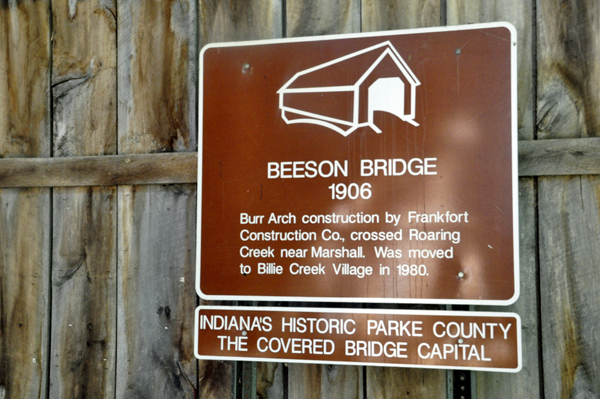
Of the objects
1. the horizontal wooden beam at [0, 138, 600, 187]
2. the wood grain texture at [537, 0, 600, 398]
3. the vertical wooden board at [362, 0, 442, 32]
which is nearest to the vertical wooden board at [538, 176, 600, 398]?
the wood grain texture at [537, 0, 600, 398]

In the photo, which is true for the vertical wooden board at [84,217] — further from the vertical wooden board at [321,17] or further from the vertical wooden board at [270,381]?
the vertical wooden board at [321,17]

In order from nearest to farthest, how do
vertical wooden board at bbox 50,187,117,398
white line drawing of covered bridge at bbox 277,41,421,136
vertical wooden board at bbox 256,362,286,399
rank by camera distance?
white line drawing of covered bridge at bbox 277,41,421,136, vertical wooden board at bbox 256,362,286,399, vertical wooden board at bbox 50,187,117,398

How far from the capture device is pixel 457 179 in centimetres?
148

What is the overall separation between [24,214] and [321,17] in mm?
1168

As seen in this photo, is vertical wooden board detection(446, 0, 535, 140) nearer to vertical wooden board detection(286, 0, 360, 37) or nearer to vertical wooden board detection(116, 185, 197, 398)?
vertical wooden board detection(286, 0, 360, 37)

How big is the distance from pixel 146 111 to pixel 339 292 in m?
0.85

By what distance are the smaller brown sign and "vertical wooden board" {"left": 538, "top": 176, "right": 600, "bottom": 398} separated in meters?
0.16

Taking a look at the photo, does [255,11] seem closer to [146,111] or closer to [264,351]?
[146,111]

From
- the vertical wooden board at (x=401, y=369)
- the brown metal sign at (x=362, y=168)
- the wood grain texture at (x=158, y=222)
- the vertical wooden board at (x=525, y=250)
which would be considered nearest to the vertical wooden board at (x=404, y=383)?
the vertical wooden board at (x=401, y=369)

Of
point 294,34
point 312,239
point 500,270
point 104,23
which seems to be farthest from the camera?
point 104,23

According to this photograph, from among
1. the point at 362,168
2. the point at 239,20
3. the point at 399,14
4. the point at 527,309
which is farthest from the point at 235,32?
the point at 527,309

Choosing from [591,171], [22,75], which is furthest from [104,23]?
[591,171]

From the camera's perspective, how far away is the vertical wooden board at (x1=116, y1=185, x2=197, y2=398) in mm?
1719

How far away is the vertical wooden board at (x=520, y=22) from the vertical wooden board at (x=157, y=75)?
829 millimetres
